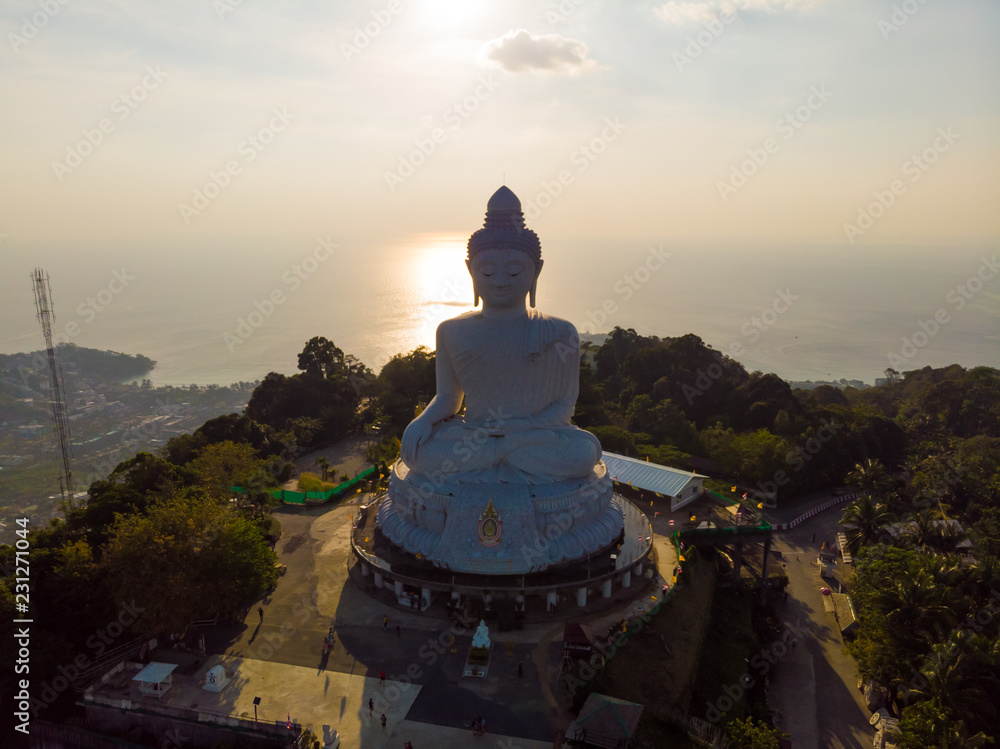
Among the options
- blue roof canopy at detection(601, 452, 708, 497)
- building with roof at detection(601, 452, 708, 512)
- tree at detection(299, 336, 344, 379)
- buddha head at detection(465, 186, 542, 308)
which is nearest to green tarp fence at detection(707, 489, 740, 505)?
building with roof at detection(601, 452, 708, 512)

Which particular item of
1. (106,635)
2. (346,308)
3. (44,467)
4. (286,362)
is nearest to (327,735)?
(106,635)

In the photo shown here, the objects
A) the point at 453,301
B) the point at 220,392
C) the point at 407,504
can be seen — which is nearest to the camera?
the point at 407,504

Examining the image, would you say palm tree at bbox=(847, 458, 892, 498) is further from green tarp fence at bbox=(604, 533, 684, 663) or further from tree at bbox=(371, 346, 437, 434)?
tree at bbox=(371, 346, 437, 434)

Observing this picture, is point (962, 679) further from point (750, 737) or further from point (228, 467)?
point (228, 467)

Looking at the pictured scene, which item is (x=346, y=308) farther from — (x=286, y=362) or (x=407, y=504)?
(x=407, y=504)

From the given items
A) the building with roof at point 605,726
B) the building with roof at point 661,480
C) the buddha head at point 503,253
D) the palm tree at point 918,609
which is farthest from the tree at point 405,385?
the palm tree at point 918,609

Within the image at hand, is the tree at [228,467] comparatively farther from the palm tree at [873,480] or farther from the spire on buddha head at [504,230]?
the palm tree at [873,480]
